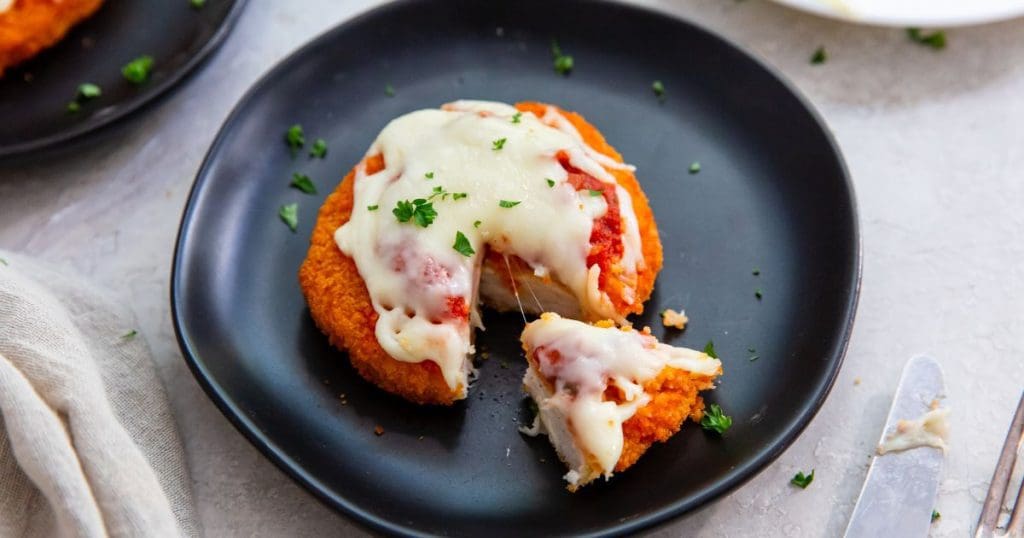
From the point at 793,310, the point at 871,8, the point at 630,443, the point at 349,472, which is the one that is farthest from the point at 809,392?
the point at 871,8

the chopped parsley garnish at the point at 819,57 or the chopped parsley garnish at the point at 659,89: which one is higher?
the chopped parsley garnish at the point at 819,57

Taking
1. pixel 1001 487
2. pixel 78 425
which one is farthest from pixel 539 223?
pixel 1001 487

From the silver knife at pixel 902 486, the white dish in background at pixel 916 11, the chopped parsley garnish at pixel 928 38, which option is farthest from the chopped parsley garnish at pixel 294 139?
the chopped parsley garnish at pixel 928 38

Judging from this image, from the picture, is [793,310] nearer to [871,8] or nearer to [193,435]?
[871,8]

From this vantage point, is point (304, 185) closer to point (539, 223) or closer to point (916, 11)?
point (539, 223)

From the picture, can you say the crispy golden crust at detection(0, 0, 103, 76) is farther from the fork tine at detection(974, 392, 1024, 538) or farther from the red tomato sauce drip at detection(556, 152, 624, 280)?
the fork tine at detection(974, 392, 1024, 538)

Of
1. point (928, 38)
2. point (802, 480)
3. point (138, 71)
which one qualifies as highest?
point (928, 38)

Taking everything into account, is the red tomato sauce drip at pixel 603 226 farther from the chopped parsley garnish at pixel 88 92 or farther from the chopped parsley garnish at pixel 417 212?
the chopped parsley garnish at pixel 88 92
